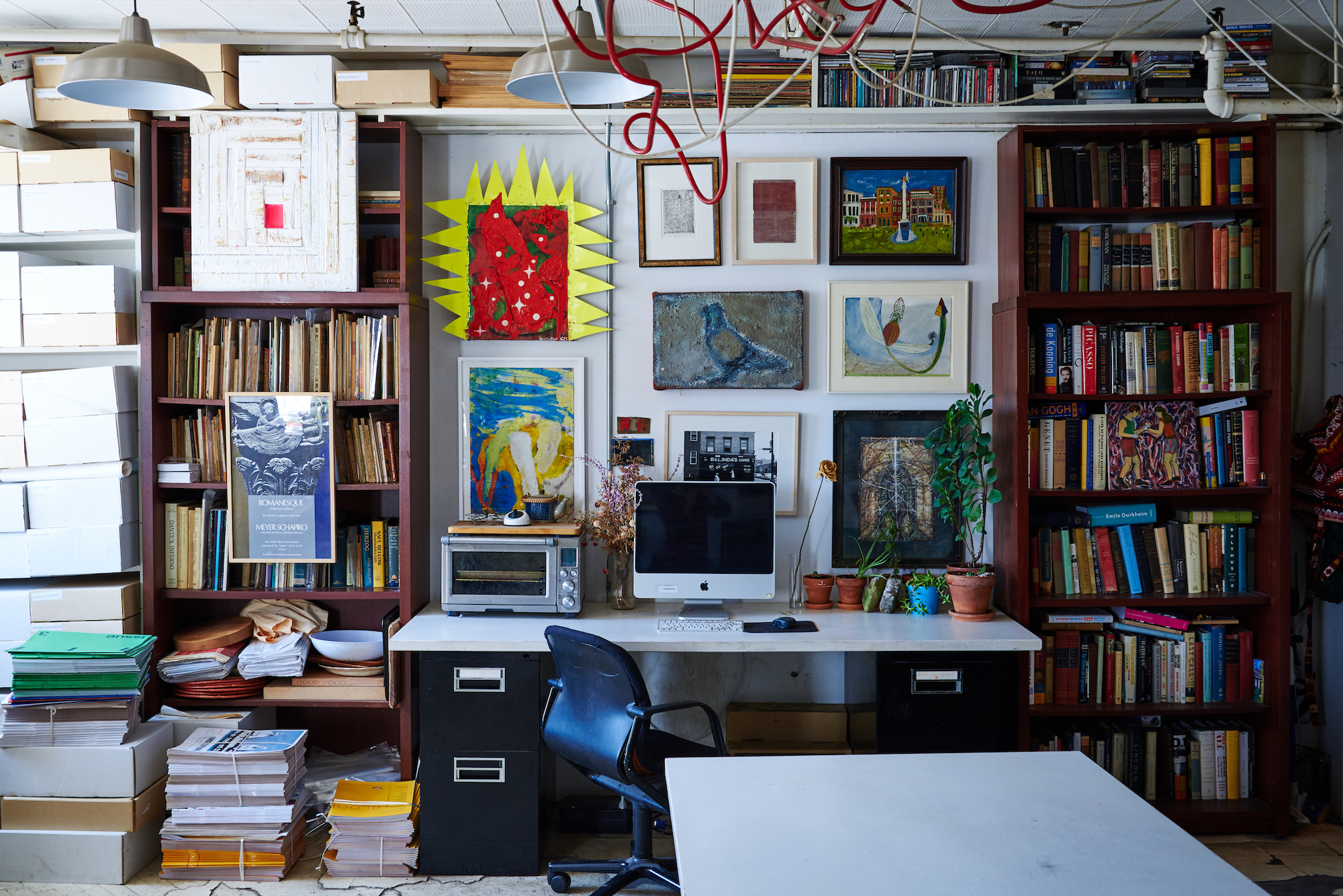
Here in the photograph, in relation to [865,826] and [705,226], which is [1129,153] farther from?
[865,826]

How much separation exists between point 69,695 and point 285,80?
2214 millimetres

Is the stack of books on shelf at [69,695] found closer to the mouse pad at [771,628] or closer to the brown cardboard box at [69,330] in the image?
the brown cardboard box at [69,330]

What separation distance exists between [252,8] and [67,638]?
88.8 inches

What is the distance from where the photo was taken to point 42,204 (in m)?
3.27

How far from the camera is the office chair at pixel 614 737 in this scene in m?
2.63

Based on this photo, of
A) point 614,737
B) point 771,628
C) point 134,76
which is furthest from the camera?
point 771,628

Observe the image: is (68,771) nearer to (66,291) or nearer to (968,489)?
(66,291)

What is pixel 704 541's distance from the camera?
338 cm

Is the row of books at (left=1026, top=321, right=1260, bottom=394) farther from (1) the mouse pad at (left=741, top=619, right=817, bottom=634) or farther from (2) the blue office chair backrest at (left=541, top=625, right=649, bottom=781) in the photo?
(2) the blue office chair backrest at (left=541, top=625, right=649, bottom=781)

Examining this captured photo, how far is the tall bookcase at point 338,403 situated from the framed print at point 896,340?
5.30 feet

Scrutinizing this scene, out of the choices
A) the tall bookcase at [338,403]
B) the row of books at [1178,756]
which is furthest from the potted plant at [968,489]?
the tall bookcase at [338,403]

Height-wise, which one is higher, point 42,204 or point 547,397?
point 42,204

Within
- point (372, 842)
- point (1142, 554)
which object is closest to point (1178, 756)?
point (1142, 554)

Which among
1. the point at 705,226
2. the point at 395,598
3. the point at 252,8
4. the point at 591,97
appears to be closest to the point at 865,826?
the point at 591,97
